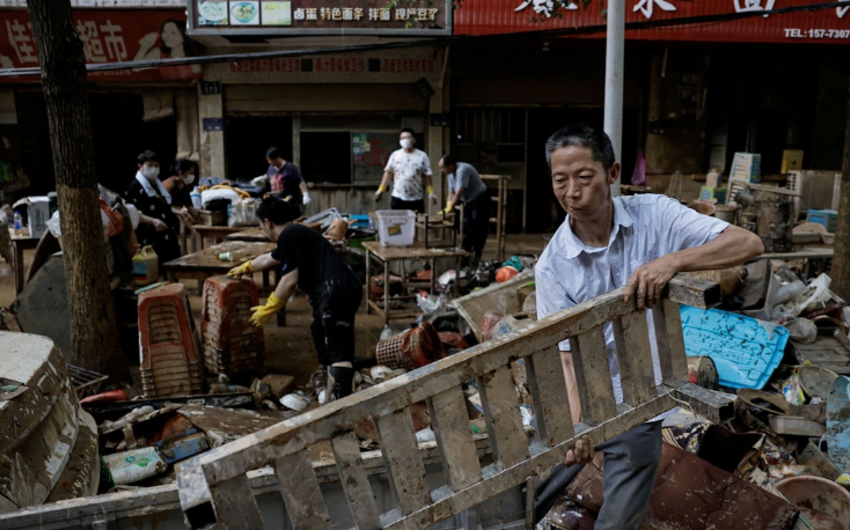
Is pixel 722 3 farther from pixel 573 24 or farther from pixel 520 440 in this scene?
pixel 520 440

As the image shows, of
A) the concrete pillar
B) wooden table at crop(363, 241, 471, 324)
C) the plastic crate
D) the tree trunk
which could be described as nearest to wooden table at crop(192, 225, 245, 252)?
wooden table at crop(363, 241, 471, 324)

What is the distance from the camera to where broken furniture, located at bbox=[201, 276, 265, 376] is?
6.12m

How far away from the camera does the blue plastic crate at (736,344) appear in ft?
17.4

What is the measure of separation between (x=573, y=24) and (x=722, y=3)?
8.61ft

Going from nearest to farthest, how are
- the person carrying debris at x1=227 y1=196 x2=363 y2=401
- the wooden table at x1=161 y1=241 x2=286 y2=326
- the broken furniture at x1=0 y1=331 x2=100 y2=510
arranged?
1. the broken furniture at x1=0 y1=331 x2=100 y2=510
2. the person carrying debris at x1=227 y1=196 x2=363 y2=401
3. the wooden table at x1=161 y1=241 x2=286 y2=326

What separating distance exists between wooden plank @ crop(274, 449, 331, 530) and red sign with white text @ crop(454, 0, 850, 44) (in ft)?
34.4

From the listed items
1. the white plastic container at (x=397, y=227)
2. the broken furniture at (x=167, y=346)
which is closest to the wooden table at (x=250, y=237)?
the white plastic container at (x=397, y=227)

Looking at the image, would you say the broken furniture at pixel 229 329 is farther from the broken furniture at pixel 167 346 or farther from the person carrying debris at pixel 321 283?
the person carrying debris at pixel 321 283

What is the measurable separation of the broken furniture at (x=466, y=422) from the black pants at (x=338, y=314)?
132 inches

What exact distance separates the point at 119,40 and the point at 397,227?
7.15 metres

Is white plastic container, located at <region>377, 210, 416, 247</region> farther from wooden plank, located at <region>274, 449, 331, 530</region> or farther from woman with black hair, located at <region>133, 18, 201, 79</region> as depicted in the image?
woman with black hair, located at <region>133, 18, 201, 79</region>

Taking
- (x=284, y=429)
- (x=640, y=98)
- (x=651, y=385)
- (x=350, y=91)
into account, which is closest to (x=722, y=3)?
(x=640, y=98)

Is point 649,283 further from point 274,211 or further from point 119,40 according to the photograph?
point 119,40

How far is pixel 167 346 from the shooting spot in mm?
5703
